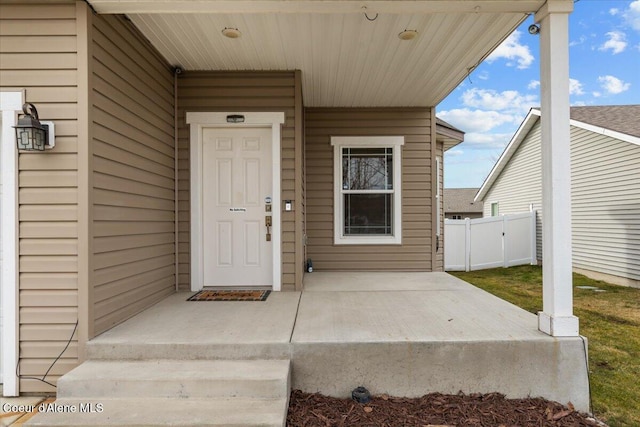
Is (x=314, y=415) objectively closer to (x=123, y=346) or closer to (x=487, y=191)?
(x=123, y=346)

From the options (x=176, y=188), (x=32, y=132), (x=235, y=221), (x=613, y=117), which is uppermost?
(x=613, y=117)

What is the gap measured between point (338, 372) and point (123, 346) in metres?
1.50

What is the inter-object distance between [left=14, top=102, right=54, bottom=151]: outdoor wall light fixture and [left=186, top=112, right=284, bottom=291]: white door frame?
161 centimetres

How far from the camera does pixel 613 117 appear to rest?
8.65 meters

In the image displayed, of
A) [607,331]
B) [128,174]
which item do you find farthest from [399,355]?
→ [607,331]

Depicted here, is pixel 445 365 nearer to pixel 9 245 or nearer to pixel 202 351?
pixel 202 351

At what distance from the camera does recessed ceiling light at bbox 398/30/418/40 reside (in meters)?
3.17

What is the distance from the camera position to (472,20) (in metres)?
3.01

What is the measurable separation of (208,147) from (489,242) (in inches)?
320

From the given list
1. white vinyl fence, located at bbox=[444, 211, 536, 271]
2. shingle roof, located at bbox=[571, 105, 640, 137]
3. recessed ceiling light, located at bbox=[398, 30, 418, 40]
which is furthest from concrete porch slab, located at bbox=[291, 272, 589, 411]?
shingle roof, located at bbox=[571, 105, 640, 137]

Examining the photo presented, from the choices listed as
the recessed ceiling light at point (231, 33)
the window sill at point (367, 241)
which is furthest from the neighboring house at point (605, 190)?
the recessed ceiling light at point (231, 33)

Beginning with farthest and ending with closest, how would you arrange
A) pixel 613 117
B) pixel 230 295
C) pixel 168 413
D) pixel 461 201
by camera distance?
pixel 461 201
pixel 613 117
pixel 230 295
pixel 168 413

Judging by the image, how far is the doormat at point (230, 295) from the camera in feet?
11.7

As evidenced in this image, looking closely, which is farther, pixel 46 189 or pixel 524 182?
pixel 524 182
